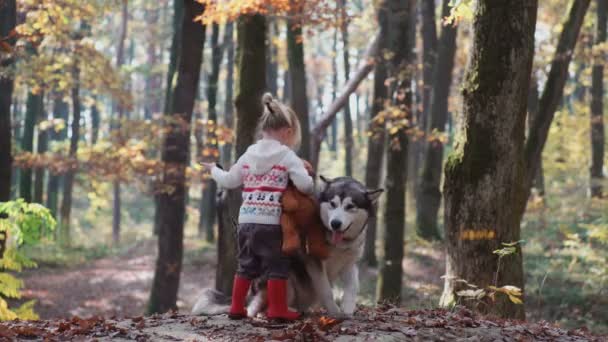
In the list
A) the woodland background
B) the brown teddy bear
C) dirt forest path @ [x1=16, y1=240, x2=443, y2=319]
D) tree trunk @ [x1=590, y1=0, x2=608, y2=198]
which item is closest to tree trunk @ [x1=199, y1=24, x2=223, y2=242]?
the woodland background

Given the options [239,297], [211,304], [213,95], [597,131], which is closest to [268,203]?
[239,297]

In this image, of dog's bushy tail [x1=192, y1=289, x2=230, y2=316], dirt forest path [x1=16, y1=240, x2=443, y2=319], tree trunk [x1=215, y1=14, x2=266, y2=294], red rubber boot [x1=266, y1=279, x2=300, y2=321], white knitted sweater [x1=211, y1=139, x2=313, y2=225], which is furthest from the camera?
dirt forest path [x1=16, y1=240, x2=443, y2=319]

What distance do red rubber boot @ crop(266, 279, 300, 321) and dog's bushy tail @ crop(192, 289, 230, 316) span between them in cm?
88

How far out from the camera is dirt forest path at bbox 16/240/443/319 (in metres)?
16.1

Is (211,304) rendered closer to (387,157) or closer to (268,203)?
(268,203)

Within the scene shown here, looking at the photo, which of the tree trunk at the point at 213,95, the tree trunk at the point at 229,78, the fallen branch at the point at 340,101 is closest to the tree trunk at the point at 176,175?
the fallen branch at the point at 340,101

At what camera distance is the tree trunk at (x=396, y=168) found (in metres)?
12.2

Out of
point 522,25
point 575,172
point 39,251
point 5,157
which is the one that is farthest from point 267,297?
point 575,172

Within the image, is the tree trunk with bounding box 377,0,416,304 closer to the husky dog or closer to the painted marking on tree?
the painted marking on tree

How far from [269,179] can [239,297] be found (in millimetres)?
1095

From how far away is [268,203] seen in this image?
555 centimetres

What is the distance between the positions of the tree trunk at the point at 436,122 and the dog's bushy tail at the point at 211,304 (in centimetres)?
1257

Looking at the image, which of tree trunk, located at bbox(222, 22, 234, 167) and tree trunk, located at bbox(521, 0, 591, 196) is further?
tree trunk, located at bbox(222, 22, 234, 167)

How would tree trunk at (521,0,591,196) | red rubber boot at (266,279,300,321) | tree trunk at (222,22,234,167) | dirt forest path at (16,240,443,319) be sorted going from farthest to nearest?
tree trunk at (222,22,234,167) < dirt forest path at (16,240,443,319) < tree trunk at (521,0,591,196) < red rubber boot at (266,279,300,321)
